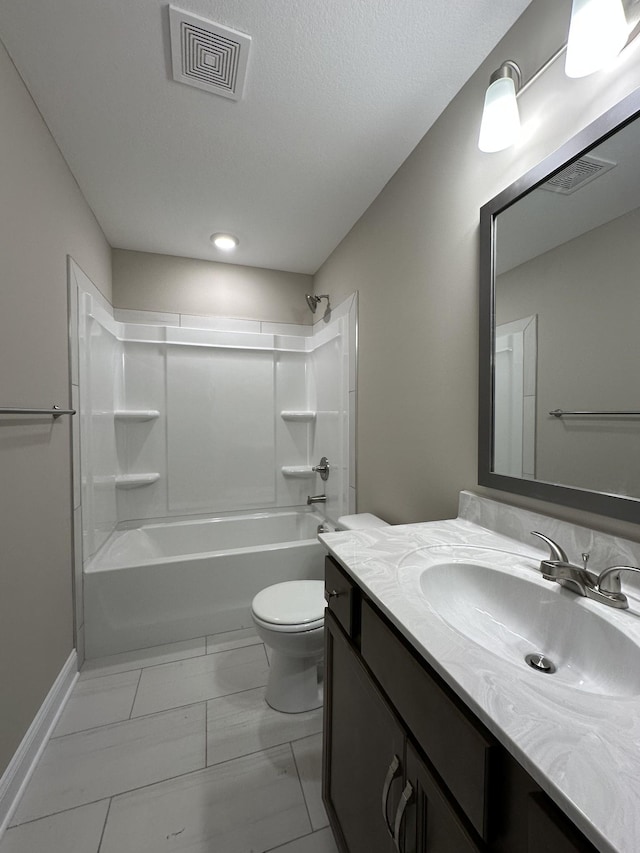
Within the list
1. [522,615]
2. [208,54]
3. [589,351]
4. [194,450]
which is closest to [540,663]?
[522,615]

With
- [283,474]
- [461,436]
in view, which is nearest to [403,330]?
[461,436]

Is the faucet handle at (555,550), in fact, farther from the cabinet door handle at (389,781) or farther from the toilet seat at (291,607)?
the toilet seat at (291,607)

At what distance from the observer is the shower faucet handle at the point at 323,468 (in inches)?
101

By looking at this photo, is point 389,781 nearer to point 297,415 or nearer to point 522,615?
point 522,615

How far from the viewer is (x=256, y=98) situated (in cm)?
133

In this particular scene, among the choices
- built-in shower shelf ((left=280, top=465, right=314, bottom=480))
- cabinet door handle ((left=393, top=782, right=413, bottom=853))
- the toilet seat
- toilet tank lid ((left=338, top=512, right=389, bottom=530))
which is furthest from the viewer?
built-in shower shelf ((left=280, top=465, right=314, bottom=480))

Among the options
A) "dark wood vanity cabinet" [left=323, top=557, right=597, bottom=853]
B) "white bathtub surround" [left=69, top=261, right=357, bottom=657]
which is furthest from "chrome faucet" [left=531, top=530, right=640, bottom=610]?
"white bathtub surround" [left=69, top=261, right=357, bottom=657]

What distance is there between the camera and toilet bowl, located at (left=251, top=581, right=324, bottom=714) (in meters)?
1.45

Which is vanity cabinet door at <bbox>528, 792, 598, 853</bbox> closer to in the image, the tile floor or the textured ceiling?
the tile floor

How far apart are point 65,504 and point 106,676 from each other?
860mm

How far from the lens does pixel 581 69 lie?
2.66ft

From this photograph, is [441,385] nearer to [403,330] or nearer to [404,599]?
[403,330]

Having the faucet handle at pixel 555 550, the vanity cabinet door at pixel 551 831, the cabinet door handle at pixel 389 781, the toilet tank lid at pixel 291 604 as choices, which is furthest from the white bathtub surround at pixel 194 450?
the vanity cabinet door at pixel 551 831

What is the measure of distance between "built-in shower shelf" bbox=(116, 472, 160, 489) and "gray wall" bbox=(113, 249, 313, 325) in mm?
1189
